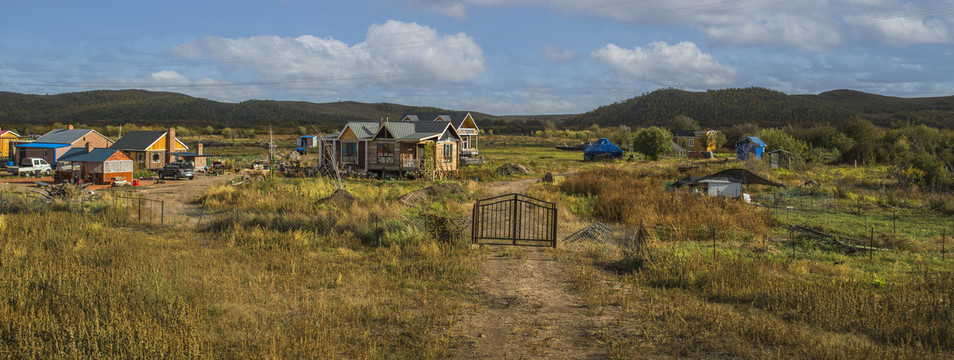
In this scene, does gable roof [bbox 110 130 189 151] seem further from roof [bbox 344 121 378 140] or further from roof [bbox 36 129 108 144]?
roof [bbox 344 121 378 140]

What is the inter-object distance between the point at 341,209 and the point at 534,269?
891 cm

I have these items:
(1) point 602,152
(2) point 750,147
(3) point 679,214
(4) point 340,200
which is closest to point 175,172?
(4) point 340,200

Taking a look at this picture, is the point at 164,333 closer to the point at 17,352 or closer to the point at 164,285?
the point at 17,352

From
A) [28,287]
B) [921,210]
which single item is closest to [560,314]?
[28,287]

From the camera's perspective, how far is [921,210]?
2230 centimetres

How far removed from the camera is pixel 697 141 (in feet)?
225

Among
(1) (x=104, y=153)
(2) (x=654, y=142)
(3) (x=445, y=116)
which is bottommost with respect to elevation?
(1) (x=104, y=153)

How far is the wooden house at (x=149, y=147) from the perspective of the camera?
4094 cm

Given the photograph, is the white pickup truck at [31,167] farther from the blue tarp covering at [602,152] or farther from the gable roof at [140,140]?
the blue tarp covering at [602,152]

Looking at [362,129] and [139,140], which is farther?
[139,140]

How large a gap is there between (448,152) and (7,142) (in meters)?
39.6

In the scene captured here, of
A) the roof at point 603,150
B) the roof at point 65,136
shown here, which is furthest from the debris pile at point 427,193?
the roof at point 65,136

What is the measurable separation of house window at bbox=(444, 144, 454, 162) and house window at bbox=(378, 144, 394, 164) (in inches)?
145

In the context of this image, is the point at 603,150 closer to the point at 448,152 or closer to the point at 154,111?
the point at 448,152
